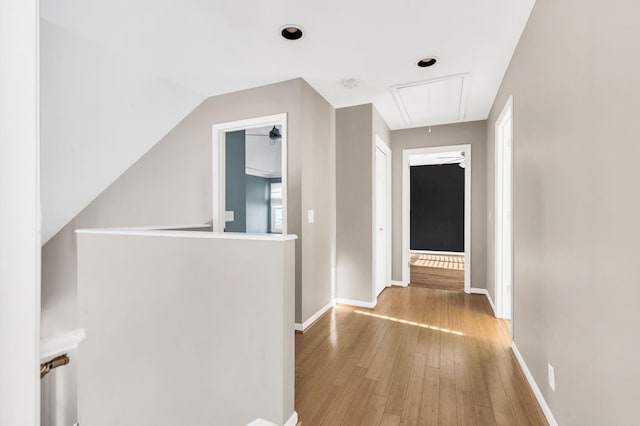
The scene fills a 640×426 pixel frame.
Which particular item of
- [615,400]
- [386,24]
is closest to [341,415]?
[615,400]

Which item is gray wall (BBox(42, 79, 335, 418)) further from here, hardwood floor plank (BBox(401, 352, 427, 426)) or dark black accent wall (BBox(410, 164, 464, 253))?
dark black accent wall (BBox(410, 164, 464, 253))

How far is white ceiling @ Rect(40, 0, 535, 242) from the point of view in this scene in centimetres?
192

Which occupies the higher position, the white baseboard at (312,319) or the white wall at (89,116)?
the white wall at (89,116)

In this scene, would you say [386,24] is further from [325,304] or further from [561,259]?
[325,304]

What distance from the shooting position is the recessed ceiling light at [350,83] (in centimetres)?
289

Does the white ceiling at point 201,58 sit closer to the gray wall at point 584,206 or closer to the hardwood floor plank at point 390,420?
the gray wall at point 584,206

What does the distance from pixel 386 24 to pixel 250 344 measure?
7.41 ft

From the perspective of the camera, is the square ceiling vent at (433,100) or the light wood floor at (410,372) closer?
the light wood floor at (410,372)

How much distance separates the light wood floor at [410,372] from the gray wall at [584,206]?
0.29 meters

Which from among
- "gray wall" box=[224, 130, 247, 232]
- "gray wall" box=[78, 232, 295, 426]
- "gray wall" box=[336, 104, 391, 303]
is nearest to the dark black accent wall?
"gray wall" box=[336, 104, 391, 303]

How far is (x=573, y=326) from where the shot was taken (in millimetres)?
1307

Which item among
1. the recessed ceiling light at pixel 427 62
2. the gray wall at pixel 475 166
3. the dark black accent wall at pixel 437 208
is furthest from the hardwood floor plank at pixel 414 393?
the dark black accent wall at pixel 437 208

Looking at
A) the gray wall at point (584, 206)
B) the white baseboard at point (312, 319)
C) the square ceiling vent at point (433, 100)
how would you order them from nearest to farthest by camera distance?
the gray wall at point (584, 206) < the white baseboard at point (312, 319) < the square ceiling vent at point (433, 100)

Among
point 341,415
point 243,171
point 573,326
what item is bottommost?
point 341,415
